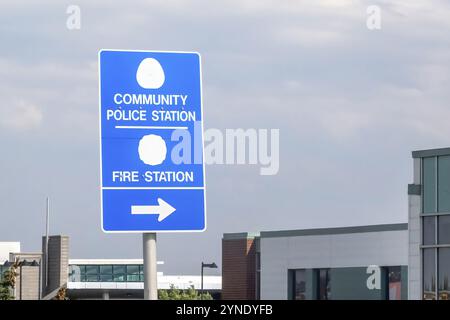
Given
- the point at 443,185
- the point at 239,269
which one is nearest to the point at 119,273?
the point at 239,269

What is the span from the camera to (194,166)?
738 centimetres

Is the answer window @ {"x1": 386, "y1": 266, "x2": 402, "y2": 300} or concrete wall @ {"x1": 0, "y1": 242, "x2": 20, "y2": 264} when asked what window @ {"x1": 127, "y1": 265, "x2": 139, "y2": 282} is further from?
window @ {"x1": 386, "y1": 266, "x2": 402, "y2": 300}

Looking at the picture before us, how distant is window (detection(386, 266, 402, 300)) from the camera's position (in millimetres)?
47312

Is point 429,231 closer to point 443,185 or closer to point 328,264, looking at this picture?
point 443,185

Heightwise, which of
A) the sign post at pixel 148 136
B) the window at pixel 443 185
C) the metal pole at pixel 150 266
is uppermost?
the window at pixel 443 185

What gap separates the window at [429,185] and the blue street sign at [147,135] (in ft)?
105

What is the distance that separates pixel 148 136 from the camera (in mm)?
7215

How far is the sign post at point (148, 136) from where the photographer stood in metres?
7.19

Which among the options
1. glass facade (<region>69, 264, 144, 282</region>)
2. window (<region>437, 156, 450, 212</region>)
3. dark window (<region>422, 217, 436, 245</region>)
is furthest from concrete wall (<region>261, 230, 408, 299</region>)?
glass facade (<region>69, 264, 144, 282</region>)

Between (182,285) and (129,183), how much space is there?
8275cm

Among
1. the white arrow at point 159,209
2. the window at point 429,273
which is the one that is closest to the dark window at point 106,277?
the window at point 429,273

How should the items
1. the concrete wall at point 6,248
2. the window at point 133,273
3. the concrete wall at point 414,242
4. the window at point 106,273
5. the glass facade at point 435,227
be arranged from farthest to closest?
the concrete wall at point 6,248, the window at point 106,273, the window at point 133,273, the concrete wall at point 414,242, the glass facade at point 435,227

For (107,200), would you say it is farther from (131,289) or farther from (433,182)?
(131,289)

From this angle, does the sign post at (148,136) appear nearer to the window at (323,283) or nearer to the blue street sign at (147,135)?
the blue street sign at (147,135)
